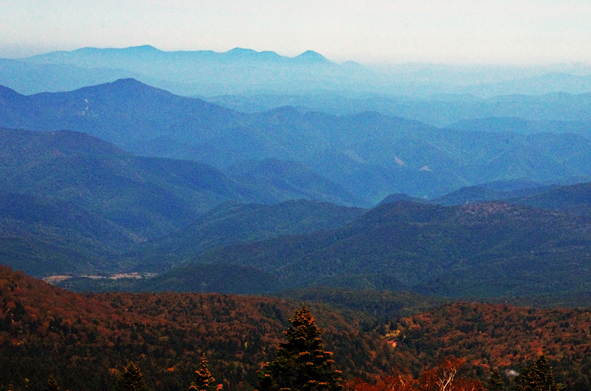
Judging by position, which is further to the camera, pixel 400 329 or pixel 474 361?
pixel 400 329

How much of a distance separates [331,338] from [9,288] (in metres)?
57.8

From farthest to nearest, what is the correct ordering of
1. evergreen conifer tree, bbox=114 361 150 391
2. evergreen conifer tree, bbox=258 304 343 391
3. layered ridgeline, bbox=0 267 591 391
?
layered ridgeline, bbox=0 267 591 391 → evergreen conifer tree, bbox=114 361 150 391 → evergreen conifer tree, bbox=258 304 343 391

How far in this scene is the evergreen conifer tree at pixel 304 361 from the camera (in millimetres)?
37062

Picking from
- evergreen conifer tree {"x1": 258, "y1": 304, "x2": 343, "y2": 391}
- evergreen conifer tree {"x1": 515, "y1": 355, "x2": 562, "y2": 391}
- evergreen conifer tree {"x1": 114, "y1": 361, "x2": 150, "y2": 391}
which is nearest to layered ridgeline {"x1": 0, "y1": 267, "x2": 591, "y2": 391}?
evergreen conifer tree {"x1": 515, "y1": 355, "x2": 562, "y2": 391}

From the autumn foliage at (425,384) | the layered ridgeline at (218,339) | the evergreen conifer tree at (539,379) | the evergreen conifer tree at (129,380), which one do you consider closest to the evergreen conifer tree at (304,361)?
the autumn foliage at (425,384)

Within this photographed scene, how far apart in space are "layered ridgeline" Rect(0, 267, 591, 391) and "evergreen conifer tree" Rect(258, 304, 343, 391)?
45.9m

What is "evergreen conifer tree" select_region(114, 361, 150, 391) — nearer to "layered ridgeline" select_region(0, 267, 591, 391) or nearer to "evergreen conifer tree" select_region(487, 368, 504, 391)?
"layered ridgeline" select_region(0, 267, 591, 391)

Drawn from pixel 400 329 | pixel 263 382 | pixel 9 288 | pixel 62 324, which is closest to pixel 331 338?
pixel 400 329

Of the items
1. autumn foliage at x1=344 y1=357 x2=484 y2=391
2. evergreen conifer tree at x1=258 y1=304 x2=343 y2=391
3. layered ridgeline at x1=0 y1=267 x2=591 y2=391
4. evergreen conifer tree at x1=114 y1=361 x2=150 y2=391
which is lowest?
layered ridgeline at x1=0 y1=267 x2=591 y2=391

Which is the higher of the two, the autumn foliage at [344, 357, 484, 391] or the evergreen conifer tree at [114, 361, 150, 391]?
the evergreen conifer tree at [114, 361, 150, 391]

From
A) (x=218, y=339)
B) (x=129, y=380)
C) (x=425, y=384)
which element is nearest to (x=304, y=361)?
(x=129, y=380)

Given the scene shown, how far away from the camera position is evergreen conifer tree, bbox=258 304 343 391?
37.1m

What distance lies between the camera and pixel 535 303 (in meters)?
184

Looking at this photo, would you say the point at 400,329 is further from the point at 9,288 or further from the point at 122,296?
the point at 9,288
